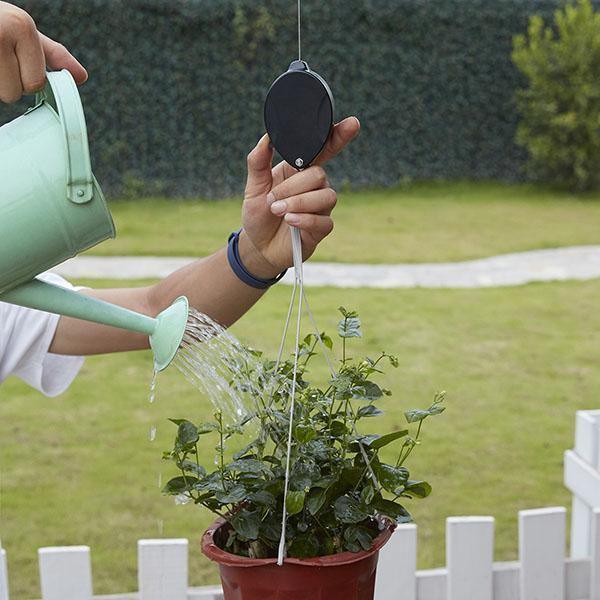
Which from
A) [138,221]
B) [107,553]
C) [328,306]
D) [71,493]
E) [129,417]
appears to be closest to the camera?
[107,553]

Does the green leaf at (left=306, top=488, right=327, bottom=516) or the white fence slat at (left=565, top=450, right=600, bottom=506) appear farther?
the white fence slat at (left=565, top=450, right=600, bottom=506)

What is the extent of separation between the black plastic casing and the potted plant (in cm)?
21

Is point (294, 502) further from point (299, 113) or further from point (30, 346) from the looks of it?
point (30, 346)

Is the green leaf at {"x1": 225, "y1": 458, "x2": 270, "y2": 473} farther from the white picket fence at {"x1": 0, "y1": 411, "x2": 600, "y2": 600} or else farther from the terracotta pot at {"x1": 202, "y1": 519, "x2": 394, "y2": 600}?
the white picket fence at {"x1": 0, "y1": 411, "x2": 600, "y2": 600}

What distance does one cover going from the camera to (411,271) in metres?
6.95

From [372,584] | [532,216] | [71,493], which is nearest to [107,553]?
[71,493]

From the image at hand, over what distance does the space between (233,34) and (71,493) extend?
23.9 feet

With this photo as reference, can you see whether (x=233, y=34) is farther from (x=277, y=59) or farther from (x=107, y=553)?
(x=107, y=553)

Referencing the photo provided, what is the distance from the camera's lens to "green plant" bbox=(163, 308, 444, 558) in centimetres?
99

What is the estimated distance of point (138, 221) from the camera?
29.1 feet

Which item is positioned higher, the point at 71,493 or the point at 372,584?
the point at 372,584

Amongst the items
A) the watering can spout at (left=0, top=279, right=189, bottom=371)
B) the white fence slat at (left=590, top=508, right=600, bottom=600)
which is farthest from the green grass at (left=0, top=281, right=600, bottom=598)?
the watering can spout at (left=0, top=279, right=189, bottom=371)

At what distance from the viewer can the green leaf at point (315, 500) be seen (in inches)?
38.4

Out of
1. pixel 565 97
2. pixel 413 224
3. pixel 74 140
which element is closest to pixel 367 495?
pixel 74 140
